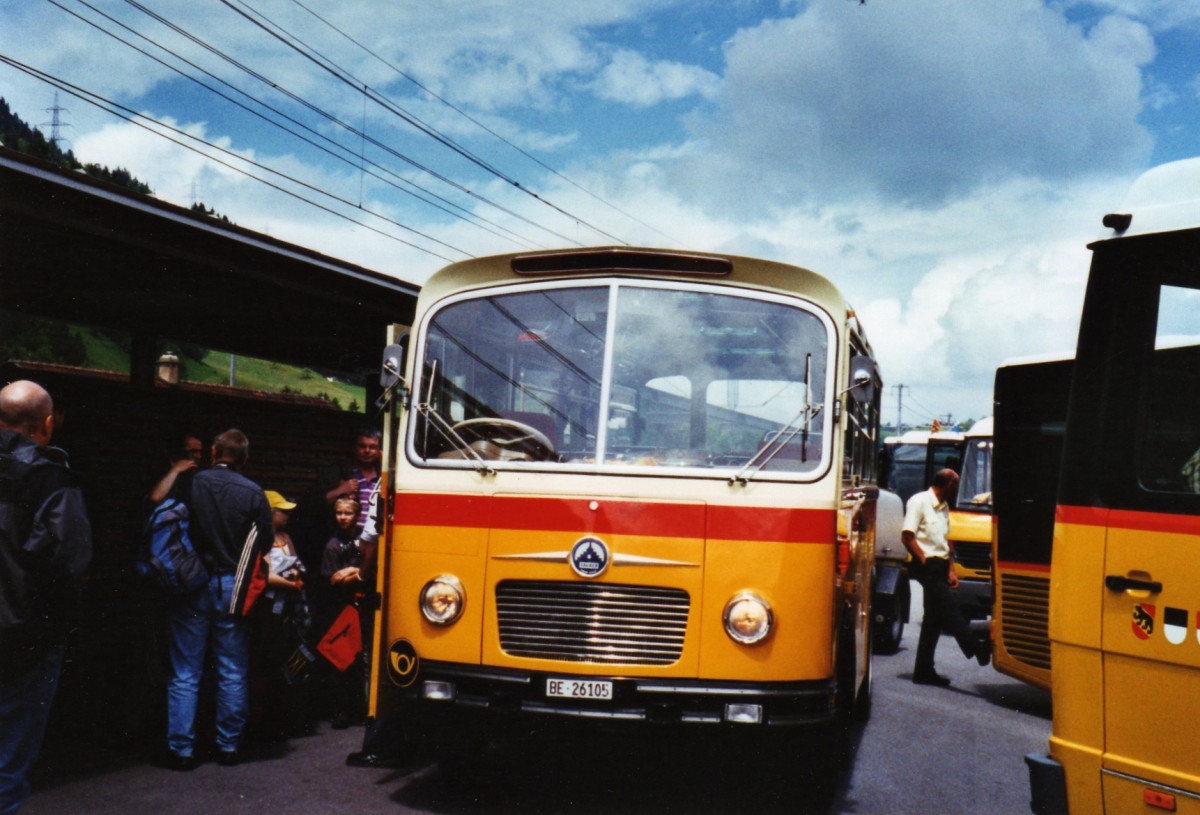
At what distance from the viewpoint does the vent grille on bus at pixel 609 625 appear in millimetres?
5250

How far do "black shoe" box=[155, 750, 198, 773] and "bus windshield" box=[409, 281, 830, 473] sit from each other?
2307 millimetres

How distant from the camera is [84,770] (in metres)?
6.26

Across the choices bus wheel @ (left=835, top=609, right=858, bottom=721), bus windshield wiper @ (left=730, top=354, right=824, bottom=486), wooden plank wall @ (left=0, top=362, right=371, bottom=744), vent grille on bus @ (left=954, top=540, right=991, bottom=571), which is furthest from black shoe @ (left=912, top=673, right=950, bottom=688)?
Result: wooden plank wall @ (left=0, top=362, right=371, bottom=744)

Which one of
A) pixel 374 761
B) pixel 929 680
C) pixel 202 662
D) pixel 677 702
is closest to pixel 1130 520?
pixel 677 702

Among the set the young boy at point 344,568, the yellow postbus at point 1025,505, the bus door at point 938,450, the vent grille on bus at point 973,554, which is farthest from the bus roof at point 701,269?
the bus door at point 938,450

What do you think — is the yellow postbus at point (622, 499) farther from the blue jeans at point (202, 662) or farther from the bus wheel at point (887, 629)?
the bus wheel at point (887, 629)

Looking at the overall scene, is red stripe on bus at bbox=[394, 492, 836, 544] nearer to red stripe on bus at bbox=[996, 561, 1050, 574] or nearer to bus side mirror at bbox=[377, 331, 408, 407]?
bus side mirror at bbox=[377, 331, 408, 407]

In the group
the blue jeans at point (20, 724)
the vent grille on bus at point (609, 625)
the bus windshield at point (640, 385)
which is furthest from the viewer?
the bus windshield at point (640, 385)

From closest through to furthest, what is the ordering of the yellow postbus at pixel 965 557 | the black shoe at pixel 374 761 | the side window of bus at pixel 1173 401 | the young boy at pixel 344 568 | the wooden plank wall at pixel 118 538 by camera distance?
the side window of bus at pixel 1173 401, the black shoe at pixel 374 761, the wooden plank wall at pixel 118 538, the young boy at pixel 344 568, the yellow postbus at pixel 965 557

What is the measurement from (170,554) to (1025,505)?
20.4 ft

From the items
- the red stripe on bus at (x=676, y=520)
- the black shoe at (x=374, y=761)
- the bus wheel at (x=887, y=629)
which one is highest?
the red stripe on bus at (x=676, y=520)

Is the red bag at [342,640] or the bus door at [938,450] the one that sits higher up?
the bus door at [938,450]

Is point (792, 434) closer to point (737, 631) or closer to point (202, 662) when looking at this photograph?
point (737, 631)

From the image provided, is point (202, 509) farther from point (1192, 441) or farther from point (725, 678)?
point (1192, 441)
